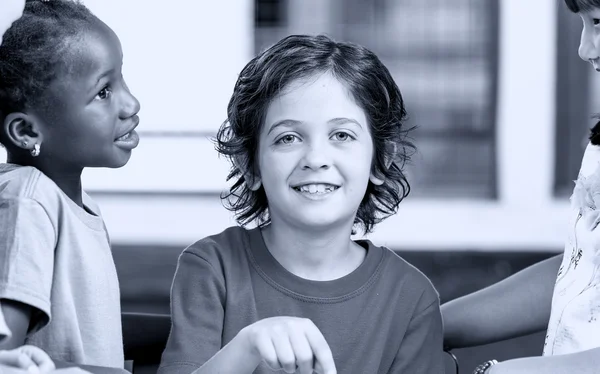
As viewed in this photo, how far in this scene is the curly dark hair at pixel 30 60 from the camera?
1270 millimetres

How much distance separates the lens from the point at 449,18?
4484 mm

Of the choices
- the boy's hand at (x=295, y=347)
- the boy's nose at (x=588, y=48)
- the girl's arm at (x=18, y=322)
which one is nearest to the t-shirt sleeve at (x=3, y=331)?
the girl's arm at (x=18, y=322)

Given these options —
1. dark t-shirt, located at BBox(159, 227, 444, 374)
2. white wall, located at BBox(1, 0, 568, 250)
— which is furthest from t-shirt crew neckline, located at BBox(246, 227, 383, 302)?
white wall, located at BBox(1, 0, 568, 250)

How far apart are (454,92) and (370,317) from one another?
3.11 meters

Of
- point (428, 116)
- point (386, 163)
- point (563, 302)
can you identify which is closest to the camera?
point (563, 302)

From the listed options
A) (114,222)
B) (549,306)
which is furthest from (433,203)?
(549,306)

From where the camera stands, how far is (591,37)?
1.43 metres

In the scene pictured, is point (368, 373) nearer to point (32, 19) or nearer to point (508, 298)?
point (508, 298)

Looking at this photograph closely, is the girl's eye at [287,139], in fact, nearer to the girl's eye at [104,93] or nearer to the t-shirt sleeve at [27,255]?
the girl's eye at [104,93]

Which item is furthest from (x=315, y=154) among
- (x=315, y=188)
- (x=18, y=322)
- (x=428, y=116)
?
(x=428, y=116)

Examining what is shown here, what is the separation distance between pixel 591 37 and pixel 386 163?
0.43m

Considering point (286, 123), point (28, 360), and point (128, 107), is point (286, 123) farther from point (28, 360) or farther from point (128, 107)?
point (28, 360)

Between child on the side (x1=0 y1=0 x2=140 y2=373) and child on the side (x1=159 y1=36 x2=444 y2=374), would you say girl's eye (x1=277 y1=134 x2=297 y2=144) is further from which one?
child on the side (x1=0 y1=0 x2=140 y2=373)

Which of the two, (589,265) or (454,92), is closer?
(589,265)
